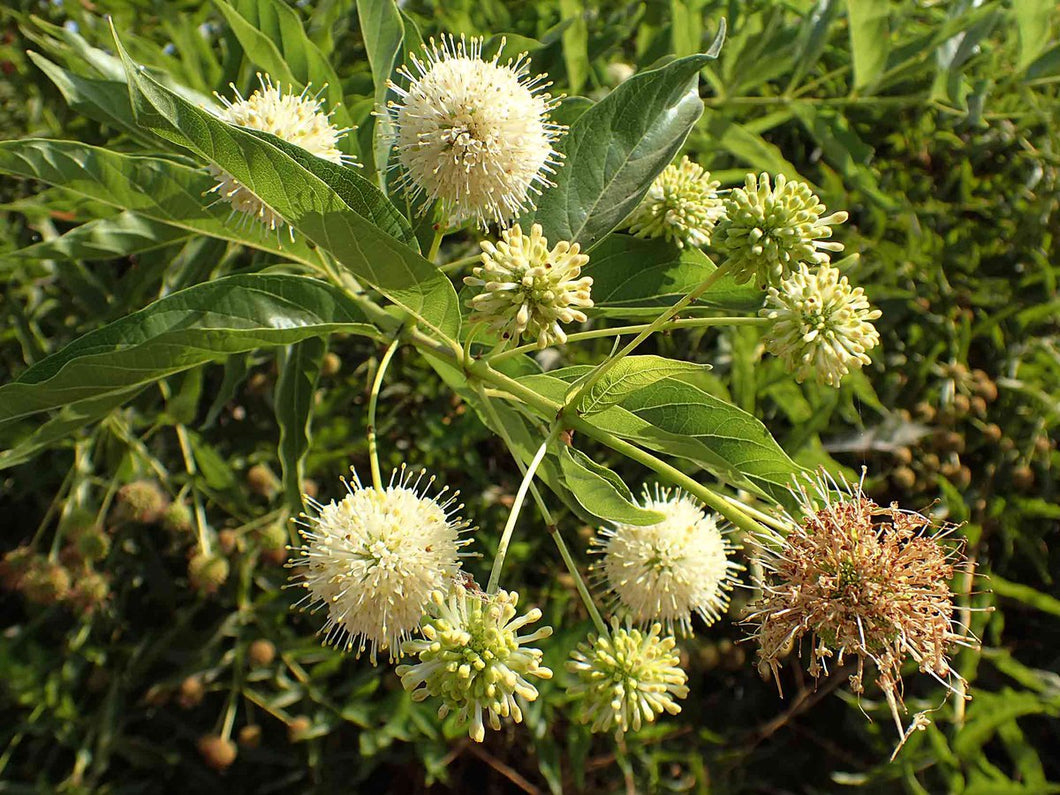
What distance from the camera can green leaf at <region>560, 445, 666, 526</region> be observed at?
1.07m

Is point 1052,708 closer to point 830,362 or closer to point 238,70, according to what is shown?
point 830,362

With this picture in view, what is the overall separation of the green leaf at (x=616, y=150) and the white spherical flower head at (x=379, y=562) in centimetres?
46

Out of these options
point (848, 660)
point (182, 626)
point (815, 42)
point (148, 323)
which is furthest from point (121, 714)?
point (815, 42)

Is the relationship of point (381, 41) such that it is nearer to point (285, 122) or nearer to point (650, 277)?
point (285, 122)

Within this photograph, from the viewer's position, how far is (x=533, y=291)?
42.6 inches

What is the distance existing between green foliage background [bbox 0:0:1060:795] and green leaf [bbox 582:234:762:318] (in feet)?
2.06

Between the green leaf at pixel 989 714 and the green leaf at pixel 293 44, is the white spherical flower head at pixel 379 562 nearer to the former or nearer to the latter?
the green leaf at pixel 293 44

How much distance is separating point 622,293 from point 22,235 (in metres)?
1.87

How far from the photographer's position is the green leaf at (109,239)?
1.59 metres

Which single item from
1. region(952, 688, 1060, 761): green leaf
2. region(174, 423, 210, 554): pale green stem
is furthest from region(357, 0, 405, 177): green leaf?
region(952, 688, 1060, 761): green leaf

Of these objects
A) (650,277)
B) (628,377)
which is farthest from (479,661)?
(650,277)

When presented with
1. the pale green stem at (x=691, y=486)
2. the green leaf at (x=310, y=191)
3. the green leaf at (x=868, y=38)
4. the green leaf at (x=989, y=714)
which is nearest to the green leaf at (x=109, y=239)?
the green leaf at (x=310, y=191)

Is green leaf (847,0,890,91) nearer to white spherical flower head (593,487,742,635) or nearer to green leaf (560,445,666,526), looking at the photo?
white spherical flower head (593,487,742,635)

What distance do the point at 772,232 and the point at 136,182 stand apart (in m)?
0.99
